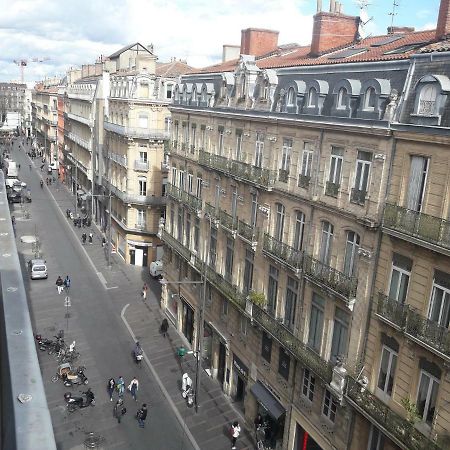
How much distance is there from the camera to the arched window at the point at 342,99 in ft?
68.4

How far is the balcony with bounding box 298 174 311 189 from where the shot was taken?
23220 mm

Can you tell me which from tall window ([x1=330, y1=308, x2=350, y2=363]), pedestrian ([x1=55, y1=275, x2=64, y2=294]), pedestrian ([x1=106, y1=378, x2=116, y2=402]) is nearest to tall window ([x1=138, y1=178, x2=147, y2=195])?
pedestrian ([x1=55, y1=275, x2=64, y2=294])

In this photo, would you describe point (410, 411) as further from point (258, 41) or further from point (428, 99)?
point (258, 41)

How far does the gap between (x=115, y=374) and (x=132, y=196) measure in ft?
81.8

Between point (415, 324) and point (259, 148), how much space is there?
13711 mm

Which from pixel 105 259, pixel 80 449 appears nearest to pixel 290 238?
pixel 80 449

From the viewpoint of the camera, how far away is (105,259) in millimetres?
58344

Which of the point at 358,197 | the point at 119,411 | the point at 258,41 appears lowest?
the point at 119,411

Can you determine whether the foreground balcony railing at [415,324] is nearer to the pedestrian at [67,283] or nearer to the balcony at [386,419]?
the balcony at [386,419]

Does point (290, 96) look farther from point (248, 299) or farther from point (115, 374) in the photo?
point (115, 374)

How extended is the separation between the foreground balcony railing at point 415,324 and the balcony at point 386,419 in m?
2.93

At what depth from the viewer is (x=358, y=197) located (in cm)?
1998

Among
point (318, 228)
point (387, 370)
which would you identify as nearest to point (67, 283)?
point (318, 228)

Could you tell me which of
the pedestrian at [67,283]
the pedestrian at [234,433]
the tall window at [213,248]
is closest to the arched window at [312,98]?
the tall window at [213,248]
